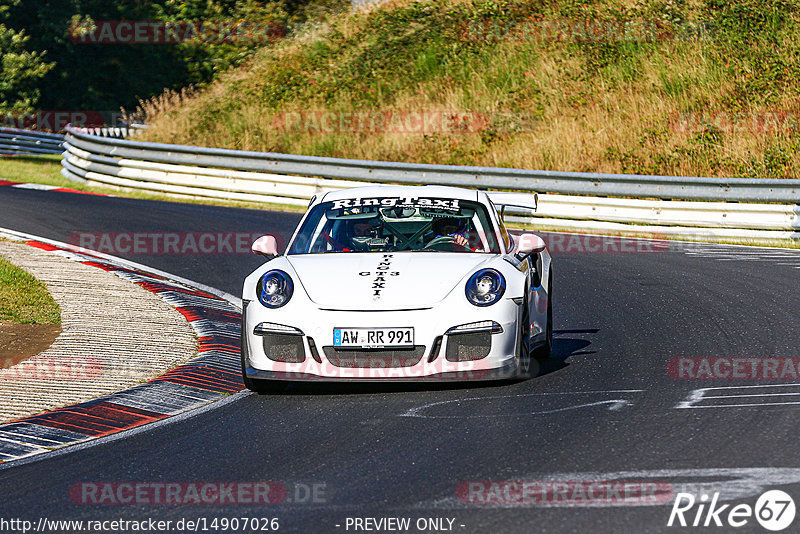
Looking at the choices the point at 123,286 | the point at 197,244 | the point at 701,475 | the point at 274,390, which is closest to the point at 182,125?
the point at 197,244

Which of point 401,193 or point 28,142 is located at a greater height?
point 28,142

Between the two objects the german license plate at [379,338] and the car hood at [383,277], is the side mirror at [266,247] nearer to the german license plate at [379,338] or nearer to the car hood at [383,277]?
the car hood at [383,277]

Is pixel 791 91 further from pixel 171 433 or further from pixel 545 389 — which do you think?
pixel 171 433

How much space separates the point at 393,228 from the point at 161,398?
2.16 metres

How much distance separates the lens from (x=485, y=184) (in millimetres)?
19672

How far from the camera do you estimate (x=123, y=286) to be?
1195 cm

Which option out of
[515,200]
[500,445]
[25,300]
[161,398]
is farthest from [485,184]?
[500,445]

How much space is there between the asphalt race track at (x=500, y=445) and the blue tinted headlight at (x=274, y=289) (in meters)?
0.63

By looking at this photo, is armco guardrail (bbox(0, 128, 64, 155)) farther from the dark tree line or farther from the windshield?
the windshield

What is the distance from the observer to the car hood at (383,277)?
24.3ft

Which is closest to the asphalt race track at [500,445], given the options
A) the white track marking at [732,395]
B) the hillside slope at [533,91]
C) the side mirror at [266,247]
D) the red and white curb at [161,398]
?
the white track marking at [732,395]

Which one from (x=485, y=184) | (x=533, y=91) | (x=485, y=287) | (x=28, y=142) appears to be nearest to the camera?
(x=485, y=287)

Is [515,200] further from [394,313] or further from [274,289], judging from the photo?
[394,313]

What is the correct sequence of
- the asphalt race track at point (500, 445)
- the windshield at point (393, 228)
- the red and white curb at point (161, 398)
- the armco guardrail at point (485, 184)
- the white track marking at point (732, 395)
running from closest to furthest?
the asphalt race track at point (500, 445) < the red and white curb at point (161, 398) < the white track marking at point (732, 395) < the windshield at point (393, 228) < the armco guardrail at point (485, 184)
